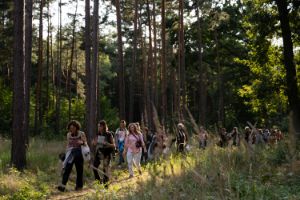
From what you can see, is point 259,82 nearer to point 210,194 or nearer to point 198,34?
point 210,194

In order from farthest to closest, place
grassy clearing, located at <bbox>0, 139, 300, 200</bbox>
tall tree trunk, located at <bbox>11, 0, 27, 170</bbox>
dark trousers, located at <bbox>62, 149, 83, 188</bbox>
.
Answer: tall tree trunk, located at <bbox>11, 0, 27, 170</bbox>, dark trousers, located at <bbox>62, 149, 83, 188</bbox>, grassy clearing, located at <bbox>0, 139, 300, 200</bbox>

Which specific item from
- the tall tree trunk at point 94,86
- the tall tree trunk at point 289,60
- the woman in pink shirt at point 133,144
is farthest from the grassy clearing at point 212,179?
the tall tree trunk at point 94,86

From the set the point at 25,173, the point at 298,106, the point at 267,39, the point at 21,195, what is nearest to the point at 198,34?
the point at 267,39

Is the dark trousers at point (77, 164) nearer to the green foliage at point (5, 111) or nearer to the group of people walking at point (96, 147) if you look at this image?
the group of people walking at point (96, 147)

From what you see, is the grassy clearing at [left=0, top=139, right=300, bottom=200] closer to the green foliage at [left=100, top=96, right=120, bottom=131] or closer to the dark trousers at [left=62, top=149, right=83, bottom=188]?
the dark trousers at [left=62, top=149, right=83, bottom=188]

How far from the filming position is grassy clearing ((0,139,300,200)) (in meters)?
4.56

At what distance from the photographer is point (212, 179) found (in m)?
4.61

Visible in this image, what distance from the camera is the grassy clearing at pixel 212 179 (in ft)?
15.0

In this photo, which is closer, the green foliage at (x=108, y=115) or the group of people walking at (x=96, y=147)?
the group of people walking at (x=96, y=147)

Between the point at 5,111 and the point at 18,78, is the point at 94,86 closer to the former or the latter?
the point at 18,78

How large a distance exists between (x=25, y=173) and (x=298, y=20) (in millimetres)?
11605

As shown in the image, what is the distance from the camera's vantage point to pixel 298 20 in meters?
17.9

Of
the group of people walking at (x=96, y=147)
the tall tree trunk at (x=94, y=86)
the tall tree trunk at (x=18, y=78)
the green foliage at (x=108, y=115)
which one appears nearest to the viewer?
the group of people walking at (x=96, y=147)

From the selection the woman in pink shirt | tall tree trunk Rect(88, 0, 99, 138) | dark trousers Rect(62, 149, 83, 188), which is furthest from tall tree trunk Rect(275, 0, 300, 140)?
tall tree trunk Rect(88, 0, 99, 138)
